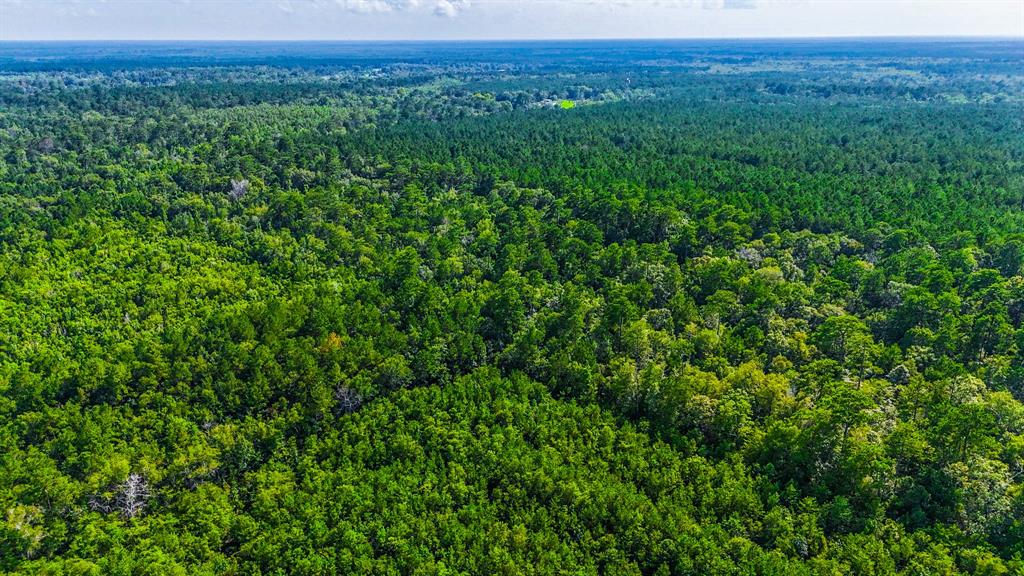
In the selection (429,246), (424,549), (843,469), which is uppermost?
(429,246)

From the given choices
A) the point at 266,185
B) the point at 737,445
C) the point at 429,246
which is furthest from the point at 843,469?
the point at 266,185

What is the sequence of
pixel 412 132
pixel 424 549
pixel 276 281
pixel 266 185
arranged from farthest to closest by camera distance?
1. pixel 412 132
2. pixel 266 185
3. pixel 276 281
4. pixel 424 549

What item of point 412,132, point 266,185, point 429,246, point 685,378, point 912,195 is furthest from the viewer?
point 412,132

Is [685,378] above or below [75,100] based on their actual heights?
below

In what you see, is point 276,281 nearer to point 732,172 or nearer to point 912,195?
point 732,172

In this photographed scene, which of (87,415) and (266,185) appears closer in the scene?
(87,415)

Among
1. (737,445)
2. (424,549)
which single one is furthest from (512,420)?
(737,445)
